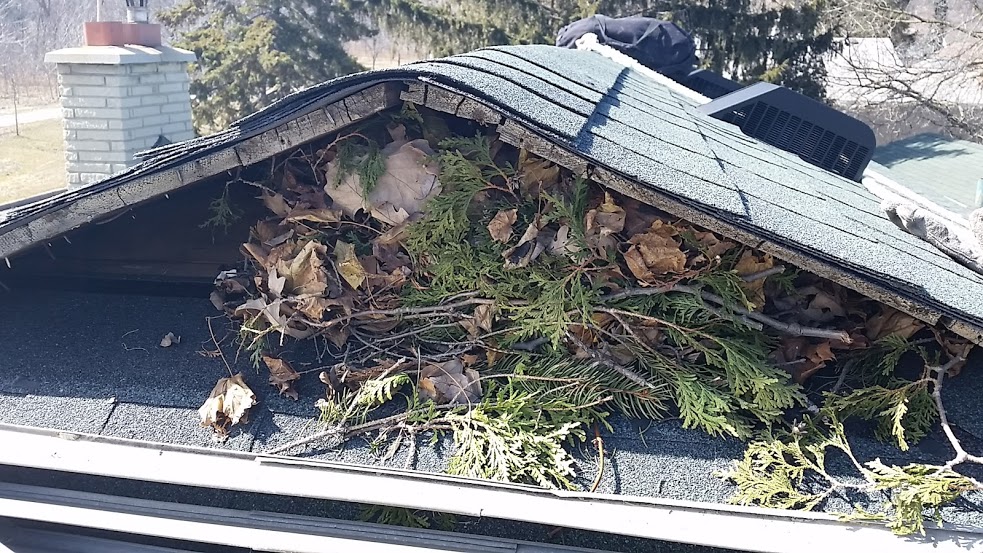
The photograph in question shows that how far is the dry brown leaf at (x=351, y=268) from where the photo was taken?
10.1ft

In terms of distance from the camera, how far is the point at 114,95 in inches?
332

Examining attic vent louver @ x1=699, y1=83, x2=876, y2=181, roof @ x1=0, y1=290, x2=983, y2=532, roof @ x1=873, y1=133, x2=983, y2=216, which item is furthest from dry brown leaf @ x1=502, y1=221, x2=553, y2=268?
roof @ x1=873, y1=133, x2=983, y2=216

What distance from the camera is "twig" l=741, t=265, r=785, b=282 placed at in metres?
2.73

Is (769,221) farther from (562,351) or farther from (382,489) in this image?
(382,489)

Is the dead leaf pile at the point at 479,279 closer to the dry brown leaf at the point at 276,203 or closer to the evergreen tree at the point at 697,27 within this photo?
the dry brown leaf at the point at 276,203

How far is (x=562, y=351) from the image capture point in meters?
2.96

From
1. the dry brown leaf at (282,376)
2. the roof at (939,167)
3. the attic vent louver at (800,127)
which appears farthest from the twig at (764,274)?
the roof at (939,167)

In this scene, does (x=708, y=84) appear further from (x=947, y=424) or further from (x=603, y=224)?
(x=947, y=424)

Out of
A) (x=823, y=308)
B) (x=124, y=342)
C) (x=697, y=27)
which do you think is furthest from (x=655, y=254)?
(x=697, y=27)

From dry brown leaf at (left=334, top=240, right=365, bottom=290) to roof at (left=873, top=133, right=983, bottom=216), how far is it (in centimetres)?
535

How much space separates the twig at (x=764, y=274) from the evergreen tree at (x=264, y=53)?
17.8 metres

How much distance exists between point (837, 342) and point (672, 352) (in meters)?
0.62

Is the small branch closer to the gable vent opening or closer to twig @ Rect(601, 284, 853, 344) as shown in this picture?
twig @ Rect(601, 284, 853, 344)

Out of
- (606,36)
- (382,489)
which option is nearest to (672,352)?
(382,489)
